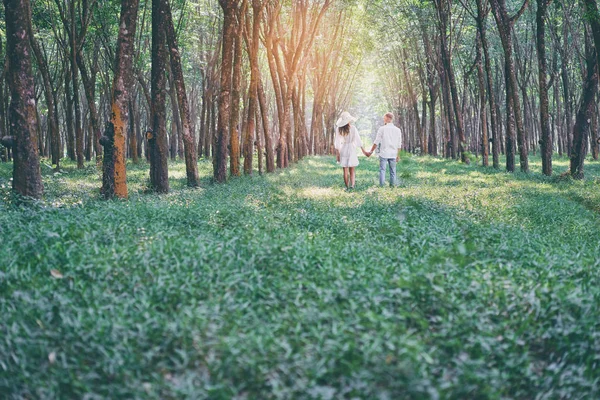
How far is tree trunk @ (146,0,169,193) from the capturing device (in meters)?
12.0

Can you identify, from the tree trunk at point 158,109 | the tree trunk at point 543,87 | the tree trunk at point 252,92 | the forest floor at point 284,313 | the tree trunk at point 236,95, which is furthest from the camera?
the tree trunk at point 252,92

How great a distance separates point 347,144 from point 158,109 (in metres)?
5.05

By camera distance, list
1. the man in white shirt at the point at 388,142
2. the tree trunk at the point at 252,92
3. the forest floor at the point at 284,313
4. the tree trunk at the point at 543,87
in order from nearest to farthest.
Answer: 1. the forest floor at the point at 284,313
2. the man in white shirt at the point at 388,142
3. the tree trunk at the point at 543,87
4. the tree trunk at the point at 252,92

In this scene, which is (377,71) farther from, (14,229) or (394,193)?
(14,229)

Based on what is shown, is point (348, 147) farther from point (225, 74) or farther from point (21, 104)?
point (21, 104)

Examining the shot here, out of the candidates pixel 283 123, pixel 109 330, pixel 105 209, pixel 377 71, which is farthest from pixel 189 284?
pixel 377 71

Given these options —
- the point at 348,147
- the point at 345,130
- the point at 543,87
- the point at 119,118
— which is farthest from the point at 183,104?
the point at 543,87

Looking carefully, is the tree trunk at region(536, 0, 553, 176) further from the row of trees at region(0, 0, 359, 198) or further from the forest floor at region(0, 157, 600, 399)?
the forest floor at region(0, 157, 600, 399)

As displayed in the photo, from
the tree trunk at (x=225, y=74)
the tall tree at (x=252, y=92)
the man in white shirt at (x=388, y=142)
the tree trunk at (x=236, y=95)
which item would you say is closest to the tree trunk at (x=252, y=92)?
the tall tree at (x=252, y=92)

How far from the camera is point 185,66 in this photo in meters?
32.7

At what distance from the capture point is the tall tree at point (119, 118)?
9.88 metres

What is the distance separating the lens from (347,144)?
559 inches

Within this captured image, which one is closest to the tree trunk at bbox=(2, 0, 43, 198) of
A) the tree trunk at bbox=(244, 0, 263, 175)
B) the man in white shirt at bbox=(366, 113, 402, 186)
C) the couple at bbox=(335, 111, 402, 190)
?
the couple at bbox=(335, 111, 402, 190)

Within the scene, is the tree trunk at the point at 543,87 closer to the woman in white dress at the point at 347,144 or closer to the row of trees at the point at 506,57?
the row of trees at the point at 506,57
